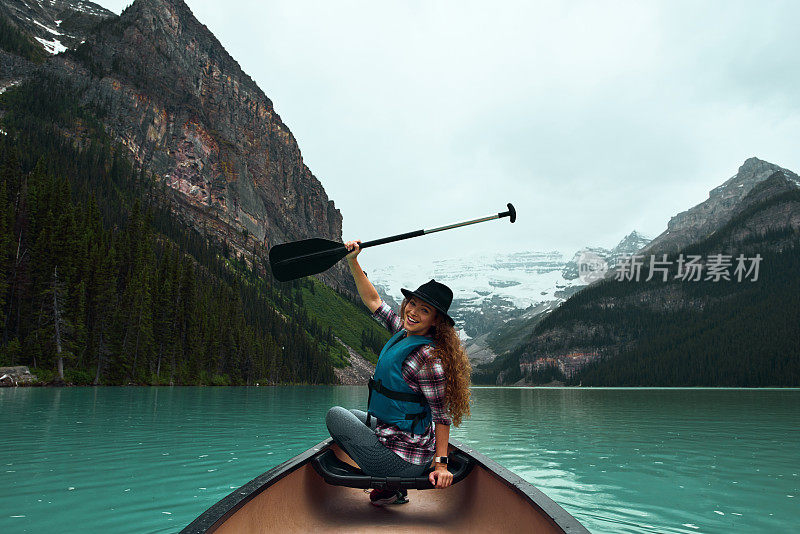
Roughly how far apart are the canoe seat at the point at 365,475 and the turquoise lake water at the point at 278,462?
3.86 metres

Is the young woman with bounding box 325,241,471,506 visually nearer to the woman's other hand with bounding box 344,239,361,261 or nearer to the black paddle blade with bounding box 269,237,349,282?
the woman's other hand with bounding box 344,239,361,261

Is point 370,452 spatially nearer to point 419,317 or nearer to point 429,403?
point 429,403

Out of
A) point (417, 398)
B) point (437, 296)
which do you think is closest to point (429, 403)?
point (417, 398)

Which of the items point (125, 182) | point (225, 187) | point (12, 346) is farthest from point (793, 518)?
point (225, 187)

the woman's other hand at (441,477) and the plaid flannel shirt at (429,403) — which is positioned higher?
the plaid flannel shirt at (429,403)

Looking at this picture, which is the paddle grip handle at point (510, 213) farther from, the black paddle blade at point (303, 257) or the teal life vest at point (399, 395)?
the teal life vest at point (399, 395)

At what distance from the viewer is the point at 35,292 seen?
192 feet

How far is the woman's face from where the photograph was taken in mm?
5250

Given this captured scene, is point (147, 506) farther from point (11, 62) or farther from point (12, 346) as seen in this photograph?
point (11, 62)

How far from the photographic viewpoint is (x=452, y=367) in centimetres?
519

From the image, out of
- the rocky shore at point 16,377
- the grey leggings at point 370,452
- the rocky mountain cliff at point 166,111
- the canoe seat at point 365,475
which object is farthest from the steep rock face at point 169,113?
the grey leggings at point 370,452

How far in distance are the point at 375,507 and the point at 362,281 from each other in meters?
2.89

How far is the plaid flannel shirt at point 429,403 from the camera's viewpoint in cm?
496

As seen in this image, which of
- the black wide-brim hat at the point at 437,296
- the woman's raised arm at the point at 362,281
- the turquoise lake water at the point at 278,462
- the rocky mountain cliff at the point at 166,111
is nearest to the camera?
the black wide-brim hat at the point at 437,296
